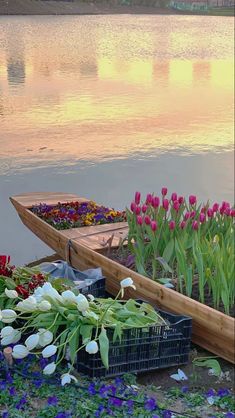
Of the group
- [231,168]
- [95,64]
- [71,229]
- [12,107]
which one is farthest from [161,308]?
[231,168]

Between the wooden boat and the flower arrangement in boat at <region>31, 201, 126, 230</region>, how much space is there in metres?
0.07

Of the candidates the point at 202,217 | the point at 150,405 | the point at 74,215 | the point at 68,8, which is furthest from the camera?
the point at 68,8

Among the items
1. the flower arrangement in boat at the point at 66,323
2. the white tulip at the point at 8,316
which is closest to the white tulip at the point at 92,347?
the flower arrangement in boat at the point at 66,323

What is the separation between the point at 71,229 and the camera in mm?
3879

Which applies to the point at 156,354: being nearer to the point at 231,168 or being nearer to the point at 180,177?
the point at 180,177

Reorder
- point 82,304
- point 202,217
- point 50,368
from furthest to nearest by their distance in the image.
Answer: point 202,217 → point 82,304 → point 50,368

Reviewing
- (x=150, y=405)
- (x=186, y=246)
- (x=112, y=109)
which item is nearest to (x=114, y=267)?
(x=186, y=246)

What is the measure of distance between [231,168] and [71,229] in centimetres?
218

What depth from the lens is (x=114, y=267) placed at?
10.5ft

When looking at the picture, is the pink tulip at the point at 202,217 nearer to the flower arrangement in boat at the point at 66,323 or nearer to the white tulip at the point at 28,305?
the flower arrangement in boat at the point at 66,323

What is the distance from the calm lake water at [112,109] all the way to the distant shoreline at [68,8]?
5cm

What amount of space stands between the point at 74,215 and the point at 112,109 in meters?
1.16

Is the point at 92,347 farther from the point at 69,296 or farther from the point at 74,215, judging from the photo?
the point at 74,215

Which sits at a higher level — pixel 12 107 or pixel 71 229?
pixel 12 107
